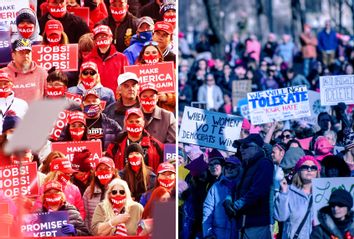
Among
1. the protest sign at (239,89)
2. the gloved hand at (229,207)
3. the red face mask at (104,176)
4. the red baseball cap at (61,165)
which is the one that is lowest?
the gloved hand at (229,207)

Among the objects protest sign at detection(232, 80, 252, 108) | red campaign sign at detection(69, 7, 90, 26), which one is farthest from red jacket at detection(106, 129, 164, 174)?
protest sign at detection(232, 80, 252, 108)

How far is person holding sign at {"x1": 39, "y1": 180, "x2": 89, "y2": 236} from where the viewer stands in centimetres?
766

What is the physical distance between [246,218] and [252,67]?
16877 mm

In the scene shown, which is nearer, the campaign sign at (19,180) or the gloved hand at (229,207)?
the campaign sign at (19,180)

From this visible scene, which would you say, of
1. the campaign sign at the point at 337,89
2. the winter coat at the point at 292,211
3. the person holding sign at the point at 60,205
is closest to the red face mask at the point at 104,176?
the person holding sign at the point at 60,205

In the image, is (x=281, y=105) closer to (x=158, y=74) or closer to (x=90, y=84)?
(x=158, y=74)

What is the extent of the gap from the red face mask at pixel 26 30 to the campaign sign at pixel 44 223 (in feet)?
4.13

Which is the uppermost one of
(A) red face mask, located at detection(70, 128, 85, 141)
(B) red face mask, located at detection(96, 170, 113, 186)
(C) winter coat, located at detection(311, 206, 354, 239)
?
(A) red face mask, located at detection(70, 128, 85, 141)

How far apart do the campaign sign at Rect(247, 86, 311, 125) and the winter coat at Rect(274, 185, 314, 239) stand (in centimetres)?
74

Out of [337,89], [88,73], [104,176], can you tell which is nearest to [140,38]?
[88,73]

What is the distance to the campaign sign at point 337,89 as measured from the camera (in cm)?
946

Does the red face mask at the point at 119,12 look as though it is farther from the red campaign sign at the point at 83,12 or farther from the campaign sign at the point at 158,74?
the campaign sign at the point at 158,74

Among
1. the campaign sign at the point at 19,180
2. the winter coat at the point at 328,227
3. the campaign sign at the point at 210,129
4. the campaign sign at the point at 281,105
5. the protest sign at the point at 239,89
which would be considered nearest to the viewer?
the campaign sign at the point at 19,180

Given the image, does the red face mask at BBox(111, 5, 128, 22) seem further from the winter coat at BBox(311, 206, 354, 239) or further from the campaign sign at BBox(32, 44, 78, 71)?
the winter coat at BBox(311, 206, 354, 239)
